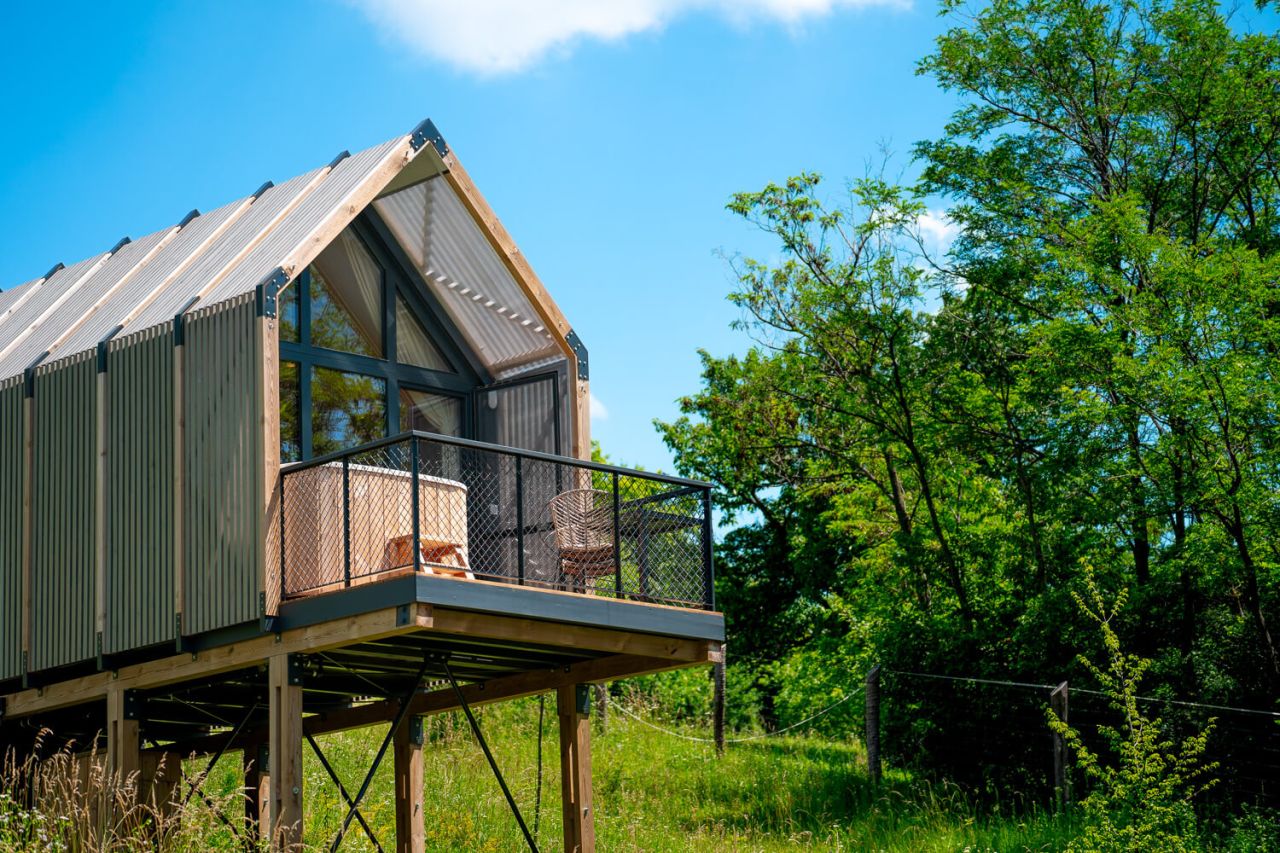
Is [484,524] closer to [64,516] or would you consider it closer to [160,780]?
[160,780]

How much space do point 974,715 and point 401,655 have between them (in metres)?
10.4

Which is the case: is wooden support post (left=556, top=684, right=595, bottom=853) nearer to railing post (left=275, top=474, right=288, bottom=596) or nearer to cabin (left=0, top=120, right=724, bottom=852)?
cabin (left=0, top=120, right=724, bottom=852)

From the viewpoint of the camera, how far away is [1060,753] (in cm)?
1967

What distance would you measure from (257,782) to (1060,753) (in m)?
10.3

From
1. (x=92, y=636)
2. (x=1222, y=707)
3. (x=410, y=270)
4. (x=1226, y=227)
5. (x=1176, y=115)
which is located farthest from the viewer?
(x=1226, y=227)

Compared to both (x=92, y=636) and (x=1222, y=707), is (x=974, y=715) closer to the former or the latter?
(x=1222, y=707)

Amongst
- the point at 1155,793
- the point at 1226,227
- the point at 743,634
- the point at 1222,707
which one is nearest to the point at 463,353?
the point at 1155,793

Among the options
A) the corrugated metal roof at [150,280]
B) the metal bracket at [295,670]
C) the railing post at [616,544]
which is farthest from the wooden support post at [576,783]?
the corrugated metal roof at [150,280]

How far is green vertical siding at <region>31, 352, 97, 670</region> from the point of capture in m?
14.3

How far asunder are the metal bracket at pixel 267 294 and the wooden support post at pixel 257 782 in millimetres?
5803

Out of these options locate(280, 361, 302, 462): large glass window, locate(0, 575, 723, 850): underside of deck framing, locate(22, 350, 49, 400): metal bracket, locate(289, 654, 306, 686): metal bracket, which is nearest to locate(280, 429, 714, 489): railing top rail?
locate(0, 575, 723, 850): underside of deck framing

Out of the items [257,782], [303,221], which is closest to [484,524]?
[303,221]

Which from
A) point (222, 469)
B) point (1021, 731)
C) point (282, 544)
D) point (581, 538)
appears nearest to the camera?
point (282, 544)

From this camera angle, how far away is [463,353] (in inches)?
663
